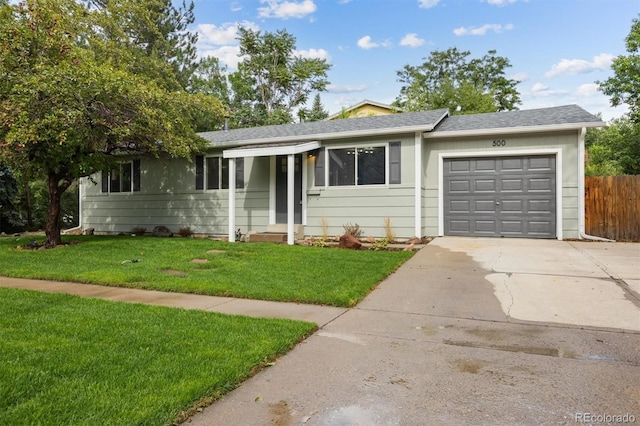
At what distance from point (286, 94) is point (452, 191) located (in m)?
25.1

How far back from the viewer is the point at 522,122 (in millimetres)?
10586

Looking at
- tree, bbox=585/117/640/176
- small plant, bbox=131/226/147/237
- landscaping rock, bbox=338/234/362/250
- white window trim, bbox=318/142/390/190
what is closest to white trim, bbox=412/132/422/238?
white window trim, bbox=318/142/390/190

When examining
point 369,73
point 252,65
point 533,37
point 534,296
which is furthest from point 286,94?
point 534,296

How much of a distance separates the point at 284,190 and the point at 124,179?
21.4 feet

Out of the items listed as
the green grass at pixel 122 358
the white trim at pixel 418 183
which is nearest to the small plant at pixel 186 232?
the white trim at pixel 418 183

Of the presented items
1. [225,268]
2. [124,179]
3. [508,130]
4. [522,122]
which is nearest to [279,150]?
[225,268]

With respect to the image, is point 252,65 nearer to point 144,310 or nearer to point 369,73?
point 369,73

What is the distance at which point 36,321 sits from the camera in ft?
13.8

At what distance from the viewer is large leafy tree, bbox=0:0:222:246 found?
8266 mm

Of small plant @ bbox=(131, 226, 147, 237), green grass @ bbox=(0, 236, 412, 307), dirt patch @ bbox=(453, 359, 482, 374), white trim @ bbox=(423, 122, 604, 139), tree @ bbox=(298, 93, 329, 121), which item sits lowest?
dirt patch @ bbox=(453, 359, 482, 374)

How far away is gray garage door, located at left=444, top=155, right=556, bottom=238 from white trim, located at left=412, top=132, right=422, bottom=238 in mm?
993

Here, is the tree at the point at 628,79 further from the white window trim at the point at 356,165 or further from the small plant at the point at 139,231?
the small plant at the point at 139,231

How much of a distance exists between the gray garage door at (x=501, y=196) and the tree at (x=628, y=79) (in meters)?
13.0

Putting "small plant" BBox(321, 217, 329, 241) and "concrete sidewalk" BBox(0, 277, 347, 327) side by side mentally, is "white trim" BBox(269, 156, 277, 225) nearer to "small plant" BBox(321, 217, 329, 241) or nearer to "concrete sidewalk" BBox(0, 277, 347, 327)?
"small plant" BBox(321, 217, 329, 241)
